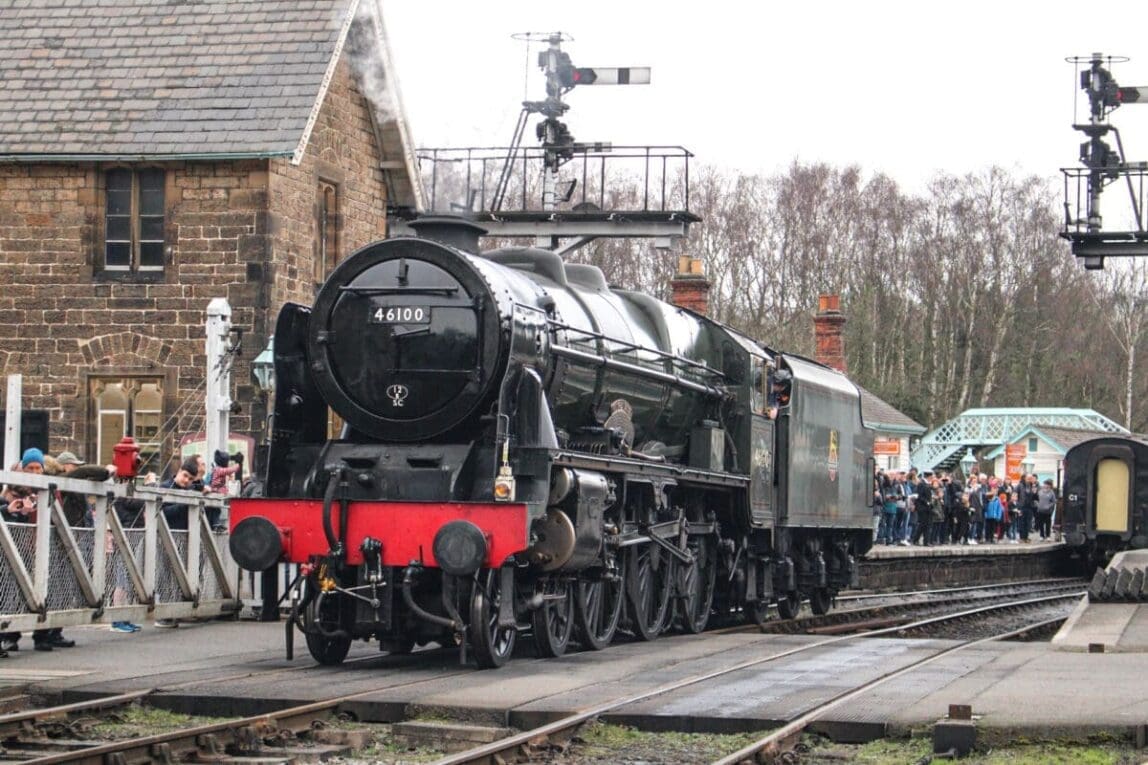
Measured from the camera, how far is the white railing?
40.9 ft

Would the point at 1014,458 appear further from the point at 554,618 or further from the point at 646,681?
the point at 646,681

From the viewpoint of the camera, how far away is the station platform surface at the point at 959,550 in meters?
29.2

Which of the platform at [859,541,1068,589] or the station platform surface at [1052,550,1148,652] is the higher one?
the station platform surface at [1052,550,1148,652]

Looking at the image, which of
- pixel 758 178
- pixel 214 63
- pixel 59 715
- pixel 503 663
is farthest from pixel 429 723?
pixel 758 178

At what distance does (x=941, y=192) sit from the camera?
6462 cm

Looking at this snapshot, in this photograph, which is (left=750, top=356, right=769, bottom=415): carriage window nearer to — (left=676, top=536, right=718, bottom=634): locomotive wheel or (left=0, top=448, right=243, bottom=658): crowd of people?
(left=676, top=536, right=718, bottom=634): locomotive wheel

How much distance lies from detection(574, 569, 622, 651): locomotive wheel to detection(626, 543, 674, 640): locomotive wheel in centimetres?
17

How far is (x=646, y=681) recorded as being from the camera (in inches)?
439

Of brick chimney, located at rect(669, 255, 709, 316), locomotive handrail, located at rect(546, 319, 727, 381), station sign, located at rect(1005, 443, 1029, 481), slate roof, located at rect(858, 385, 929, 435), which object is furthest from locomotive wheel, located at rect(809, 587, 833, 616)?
station sign, located at rect(1005, 443, 1029, 481)

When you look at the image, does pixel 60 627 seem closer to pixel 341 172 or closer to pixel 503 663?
pixel 503 663

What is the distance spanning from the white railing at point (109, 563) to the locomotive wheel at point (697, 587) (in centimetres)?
399

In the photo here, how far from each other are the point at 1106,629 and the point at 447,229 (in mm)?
7017

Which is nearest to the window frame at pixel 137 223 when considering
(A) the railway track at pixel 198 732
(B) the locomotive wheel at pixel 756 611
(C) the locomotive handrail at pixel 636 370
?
(B) the locomotive wheel at pixel 756 611

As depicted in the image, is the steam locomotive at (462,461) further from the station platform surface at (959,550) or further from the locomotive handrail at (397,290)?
the station platform surface at (959,550)
